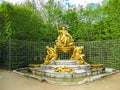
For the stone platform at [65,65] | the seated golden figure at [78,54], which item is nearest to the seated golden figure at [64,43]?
the seated golden figure at [78,54]

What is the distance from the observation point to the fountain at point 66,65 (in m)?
18.4

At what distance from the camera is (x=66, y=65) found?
787 inches

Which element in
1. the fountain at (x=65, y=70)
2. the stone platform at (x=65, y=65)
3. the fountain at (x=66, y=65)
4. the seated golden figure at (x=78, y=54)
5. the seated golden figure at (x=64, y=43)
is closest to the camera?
the fountain at (x=65, y=70)

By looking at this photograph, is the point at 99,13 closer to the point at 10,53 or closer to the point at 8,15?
the point at 8,15

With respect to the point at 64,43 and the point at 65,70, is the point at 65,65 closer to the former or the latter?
the point at 65,70

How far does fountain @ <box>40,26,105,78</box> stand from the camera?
18.4 m

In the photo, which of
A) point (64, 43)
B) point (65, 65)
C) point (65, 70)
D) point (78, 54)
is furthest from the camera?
point (64, 43)

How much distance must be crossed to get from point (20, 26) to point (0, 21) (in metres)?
2.25

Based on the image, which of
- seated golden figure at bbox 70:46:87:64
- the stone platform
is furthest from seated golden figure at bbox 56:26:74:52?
the stone platform

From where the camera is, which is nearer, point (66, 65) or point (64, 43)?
point (66, 65)

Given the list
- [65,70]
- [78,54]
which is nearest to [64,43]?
[78,54]

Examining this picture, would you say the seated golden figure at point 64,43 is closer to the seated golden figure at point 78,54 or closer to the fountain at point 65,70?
the fountain at point 65,70

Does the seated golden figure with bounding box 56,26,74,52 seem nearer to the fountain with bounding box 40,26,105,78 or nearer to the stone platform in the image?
the fountain with bounding box 40,26,105,78

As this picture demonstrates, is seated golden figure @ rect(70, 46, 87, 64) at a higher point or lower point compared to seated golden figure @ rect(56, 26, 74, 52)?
lower
